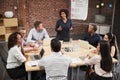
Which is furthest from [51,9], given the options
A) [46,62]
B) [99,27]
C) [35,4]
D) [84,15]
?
[46,62]

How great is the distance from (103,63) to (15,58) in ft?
4.73

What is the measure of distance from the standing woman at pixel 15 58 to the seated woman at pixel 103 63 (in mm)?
1163

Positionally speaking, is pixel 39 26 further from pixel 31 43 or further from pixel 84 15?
pixel 84 15

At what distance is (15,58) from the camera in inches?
127

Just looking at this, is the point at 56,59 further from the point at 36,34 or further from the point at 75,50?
the point at 36,34

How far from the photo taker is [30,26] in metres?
7.11

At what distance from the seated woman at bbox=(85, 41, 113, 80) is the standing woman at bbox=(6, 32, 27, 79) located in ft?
3.82

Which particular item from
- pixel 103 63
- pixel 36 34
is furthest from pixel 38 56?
pixel 103 63

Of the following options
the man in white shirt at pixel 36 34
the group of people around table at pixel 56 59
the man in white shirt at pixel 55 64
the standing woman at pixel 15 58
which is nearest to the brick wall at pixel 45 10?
the man in white shirt at pixel 36 34

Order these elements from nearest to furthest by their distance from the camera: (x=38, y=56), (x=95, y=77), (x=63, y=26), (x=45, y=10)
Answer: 1. (x=95, y=77)
2. (x=38, y=56)
3. (x=63, y=26)
4. (x=45, y=10)

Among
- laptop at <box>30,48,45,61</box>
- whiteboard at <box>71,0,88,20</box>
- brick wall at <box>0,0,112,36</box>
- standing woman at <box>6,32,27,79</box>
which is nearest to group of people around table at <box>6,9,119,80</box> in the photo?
standing woman at <box>6,32,27,79</box>

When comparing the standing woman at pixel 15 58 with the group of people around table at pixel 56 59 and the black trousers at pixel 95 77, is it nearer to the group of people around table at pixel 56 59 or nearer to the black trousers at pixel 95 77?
the group of people around table at pixel 56 59

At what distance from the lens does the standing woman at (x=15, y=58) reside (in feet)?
10.5

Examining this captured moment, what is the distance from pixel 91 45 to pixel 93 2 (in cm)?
331
